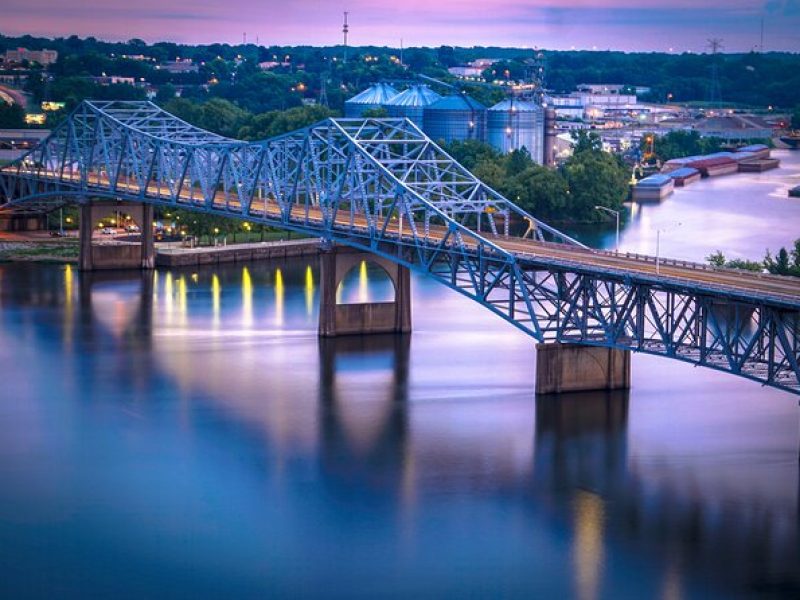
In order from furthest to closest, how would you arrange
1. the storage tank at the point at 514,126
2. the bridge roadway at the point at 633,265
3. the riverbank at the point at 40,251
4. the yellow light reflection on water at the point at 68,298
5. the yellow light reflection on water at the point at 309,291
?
1. the storage tank at the point at 514,126
2. the riverbank at the point at 40,251
3. the yellow light reflection on water at the point at 309,291
4. the yellow light reflection on water at the point at 68,298
5. the bridge roadway at the point at 633,265

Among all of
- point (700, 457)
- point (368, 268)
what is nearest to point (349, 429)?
point (700, 457)

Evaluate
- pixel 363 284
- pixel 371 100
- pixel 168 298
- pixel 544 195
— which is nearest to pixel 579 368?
pixel 168 298

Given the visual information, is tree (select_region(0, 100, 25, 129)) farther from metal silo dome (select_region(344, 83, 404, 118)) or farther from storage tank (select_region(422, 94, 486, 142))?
storage tank (select_region(422, 94, 486, 142))

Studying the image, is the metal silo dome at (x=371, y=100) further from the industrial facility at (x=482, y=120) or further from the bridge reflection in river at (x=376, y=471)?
the bridge reflection in river at (x=376, y=471)

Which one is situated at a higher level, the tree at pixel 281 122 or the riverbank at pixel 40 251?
the tree at pixel 281 122

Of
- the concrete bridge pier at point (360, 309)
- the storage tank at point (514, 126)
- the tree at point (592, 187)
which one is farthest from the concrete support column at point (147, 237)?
the storage tank at point (514, 126)

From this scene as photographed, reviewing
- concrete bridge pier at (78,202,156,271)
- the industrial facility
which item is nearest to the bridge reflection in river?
concrete bridge pier at (78,202,156,271)

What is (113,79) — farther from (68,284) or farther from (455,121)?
(68,284)
